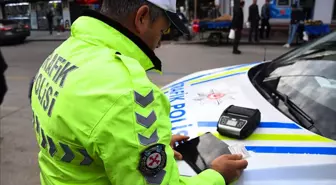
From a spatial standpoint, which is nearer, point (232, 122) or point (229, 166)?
point (229, 166)

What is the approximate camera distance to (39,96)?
1.14 metres

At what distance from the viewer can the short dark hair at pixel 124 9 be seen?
3.46ft

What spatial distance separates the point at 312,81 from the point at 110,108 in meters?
1.42

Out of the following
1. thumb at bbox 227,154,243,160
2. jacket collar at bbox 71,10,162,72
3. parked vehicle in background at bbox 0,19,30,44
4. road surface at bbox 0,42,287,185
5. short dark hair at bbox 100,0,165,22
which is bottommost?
road surface at bbox 0,42,287,185

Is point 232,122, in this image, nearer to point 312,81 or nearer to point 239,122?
point 239,122

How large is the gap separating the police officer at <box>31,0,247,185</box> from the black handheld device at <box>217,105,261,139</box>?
0.23 metres

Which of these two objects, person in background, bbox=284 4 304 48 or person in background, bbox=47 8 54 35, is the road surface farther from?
person in background, bbox=47 8 54 35

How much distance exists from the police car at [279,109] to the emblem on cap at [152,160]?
0.38 meters

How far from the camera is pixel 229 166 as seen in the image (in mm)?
1177

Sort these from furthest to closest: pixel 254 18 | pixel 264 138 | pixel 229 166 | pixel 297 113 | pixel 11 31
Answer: pixel 11 31 < pixel 254 18 < pixel 297 113 < pixel 264 138 < pixel 229 166

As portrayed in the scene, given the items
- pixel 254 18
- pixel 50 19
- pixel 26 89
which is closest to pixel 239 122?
pixel 26 89

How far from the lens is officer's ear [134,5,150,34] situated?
106cm

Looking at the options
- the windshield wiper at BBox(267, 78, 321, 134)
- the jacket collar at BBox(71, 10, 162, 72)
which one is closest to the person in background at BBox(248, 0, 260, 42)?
the windshield wiper at BBox(267, 78, 321, 134)

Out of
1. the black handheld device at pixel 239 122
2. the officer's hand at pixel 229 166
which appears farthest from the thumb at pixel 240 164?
the black handheld device at pixel 239 122
